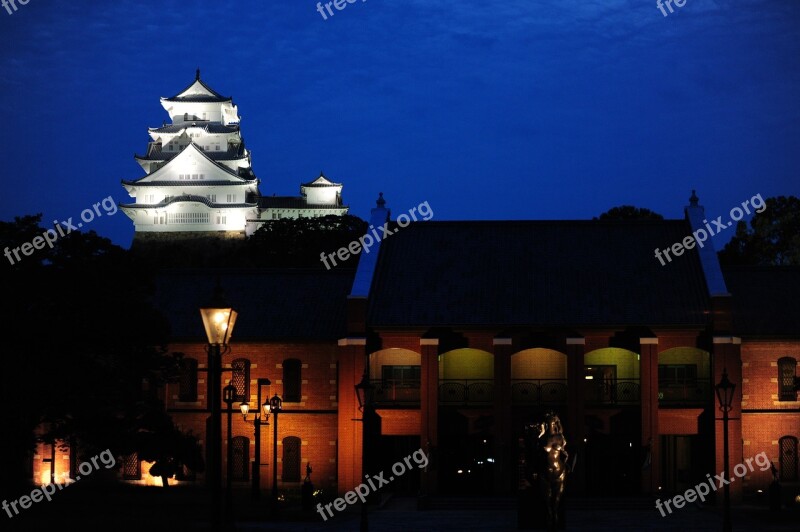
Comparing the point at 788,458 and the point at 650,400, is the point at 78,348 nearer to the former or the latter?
the point at 650,400

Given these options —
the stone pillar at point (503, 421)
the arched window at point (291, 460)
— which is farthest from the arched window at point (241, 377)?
the stone pillar at point (503, 421)

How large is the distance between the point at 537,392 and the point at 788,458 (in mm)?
10455

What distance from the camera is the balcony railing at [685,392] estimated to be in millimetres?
49156

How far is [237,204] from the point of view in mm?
139875

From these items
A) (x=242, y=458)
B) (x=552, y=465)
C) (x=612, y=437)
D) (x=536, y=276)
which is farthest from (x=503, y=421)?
(x=552, y=465)

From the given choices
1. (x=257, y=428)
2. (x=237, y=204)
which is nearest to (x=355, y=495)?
(x=257, y=428)

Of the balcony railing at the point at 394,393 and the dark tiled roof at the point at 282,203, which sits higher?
the dark tiled roof at the point at 282,203

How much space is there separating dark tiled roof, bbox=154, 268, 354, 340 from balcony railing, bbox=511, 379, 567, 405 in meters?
7.59

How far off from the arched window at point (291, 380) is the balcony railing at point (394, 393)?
317 cm

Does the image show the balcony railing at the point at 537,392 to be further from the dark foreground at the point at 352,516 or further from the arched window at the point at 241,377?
the arched window at the point at 241,377

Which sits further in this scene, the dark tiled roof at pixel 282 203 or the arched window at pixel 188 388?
the dark tiled roof at pixel 282 203

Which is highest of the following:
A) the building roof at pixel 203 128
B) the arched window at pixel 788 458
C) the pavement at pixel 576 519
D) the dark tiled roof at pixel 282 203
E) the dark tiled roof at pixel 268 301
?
the building roof at pixel 203 128

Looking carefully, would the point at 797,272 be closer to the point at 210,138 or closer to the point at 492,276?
the point at 492,276

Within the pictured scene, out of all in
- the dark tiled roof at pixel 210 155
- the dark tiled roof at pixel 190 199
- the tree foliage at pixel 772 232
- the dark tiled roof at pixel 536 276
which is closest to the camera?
the dark tiled roof at pixel 536 276
